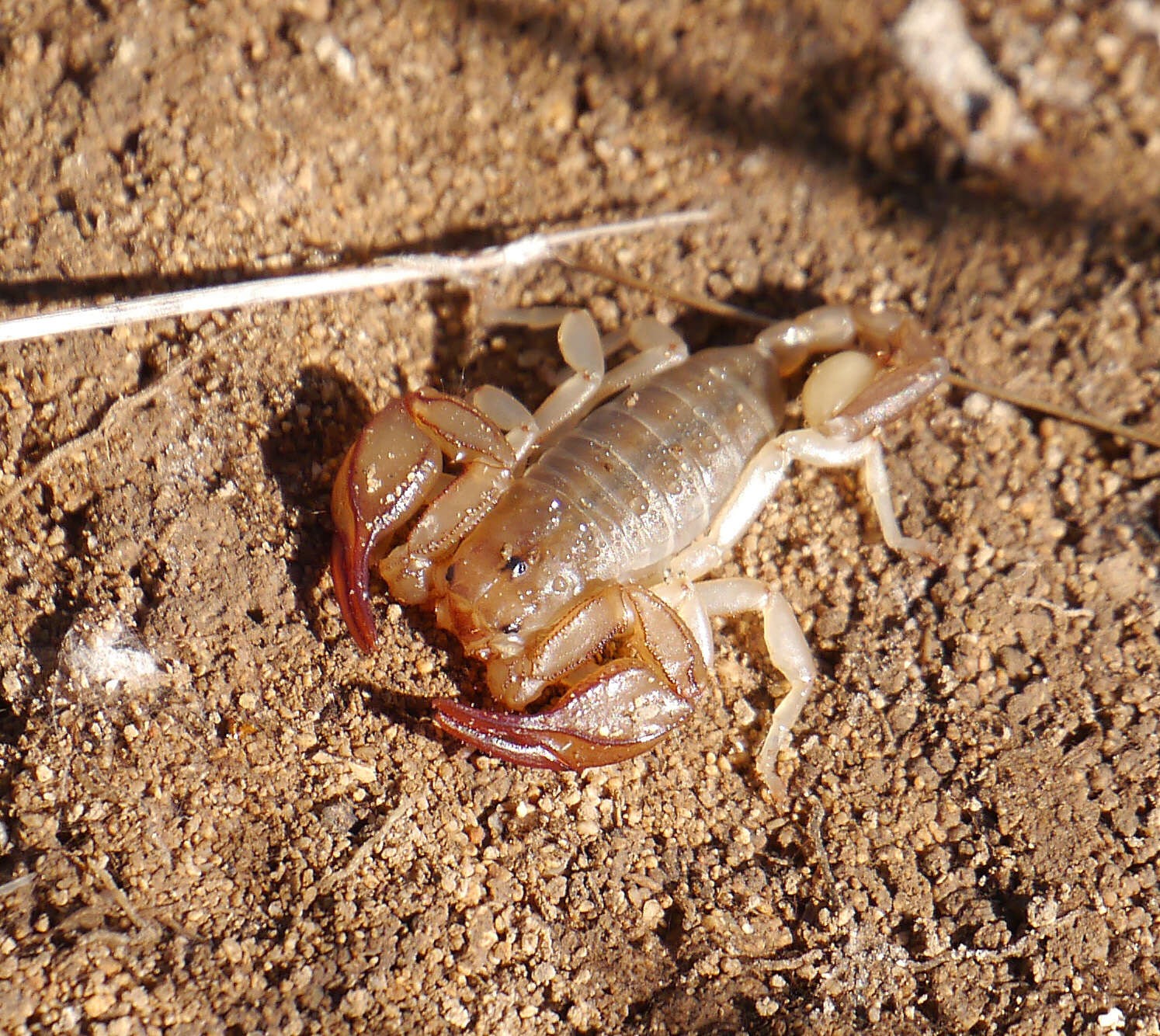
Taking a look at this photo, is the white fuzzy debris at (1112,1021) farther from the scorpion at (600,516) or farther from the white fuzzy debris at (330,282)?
the white fuzzy debris at (330,282)

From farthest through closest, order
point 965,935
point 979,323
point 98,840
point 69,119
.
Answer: point 979,323, point 69,119, point 965,935, point 98,840

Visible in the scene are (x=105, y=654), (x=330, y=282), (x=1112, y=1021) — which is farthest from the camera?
(x=330, y=282)

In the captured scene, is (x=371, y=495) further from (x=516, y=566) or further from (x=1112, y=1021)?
(x=1112, y=1021)

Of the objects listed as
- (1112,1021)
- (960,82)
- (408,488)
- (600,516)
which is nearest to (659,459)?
(600,516)

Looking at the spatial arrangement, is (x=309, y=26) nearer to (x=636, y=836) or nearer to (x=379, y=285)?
(x=379, y=285)

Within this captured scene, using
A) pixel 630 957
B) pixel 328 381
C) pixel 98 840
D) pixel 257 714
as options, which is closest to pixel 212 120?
pixel 328 381
